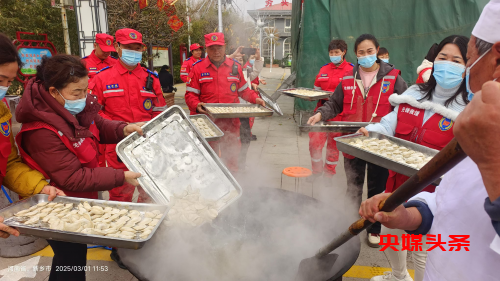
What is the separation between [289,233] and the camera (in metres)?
2.49

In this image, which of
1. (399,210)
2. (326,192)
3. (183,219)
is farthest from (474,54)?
(326,192)

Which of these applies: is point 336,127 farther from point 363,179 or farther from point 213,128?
point 213,128

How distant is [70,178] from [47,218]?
0.97 ft

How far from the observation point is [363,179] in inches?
140

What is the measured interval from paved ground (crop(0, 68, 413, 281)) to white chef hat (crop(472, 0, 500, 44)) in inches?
101

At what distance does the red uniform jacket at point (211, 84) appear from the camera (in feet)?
14.0

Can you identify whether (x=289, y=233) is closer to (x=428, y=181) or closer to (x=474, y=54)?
(x=428, y=181)

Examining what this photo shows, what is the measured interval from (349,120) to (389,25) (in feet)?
14.9

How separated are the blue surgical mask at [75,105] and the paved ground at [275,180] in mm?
1778

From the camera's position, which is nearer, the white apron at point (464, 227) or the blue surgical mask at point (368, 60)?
the white apron at point (464, 227)

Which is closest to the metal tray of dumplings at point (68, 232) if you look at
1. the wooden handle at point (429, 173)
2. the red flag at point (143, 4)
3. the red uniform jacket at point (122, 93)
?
the wooden handle at point (429, 173)

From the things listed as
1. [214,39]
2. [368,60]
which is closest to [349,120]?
[368,60]

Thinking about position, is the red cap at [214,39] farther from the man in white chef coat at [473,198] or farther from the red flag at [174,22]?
the red flag at [174,22]

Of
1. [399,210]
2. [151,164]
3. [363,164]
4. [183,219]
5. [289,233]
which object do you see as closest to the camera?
[399,210]
